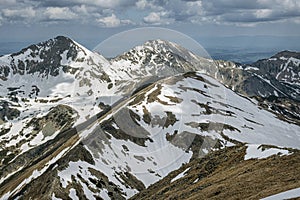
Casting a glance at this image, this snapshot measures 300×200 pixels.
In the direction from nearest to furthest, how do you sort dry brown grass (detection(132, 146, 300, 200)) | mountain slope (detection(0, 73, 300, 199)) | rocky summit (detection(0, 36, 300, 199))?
dry brown grass (detection(132, 146, 300, 200))
rocky summit (detection(0, 36, 300, 199))
mountain slope (detection(0, 73, 300, 199))

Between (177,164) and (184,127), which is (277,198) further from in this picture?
(184,127)

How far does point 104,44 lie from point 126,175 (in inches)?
2243

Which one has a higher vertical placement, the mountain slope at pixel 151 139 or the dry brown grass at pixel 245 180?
the dry brown grass at pixel 245 180

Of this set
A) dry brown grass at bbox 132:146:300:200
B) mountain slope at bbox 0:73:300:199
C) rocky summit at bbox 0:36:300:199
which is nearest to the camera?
dry brown grass at bbox 132:146:300:200

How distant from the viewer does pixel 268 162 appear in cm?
4797

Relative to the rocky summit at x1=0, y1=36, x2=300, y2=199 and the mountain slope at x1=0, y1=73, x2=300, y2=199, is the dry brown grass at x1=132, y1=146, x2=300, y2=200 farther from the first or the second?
the mountain slope at x1=0, y1=73, x2=300, y2=199

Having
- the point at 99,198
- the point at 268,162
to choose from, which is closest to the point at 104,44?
the point at 268,162

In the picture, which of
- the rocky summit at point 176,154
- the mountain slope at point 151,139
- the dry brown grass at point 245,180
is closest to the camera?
the dry brown grass at point 245,180

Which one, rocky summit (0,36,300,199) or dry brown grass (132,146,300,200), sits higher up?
dry brown grass (132,146,300,200)

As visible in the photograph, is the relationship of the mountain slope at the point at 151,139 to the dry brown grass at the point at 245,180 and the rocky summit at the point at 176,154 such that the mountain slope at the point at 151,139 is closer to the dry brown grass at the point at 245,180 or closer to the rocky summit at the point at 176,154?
the rocky summit at the point at 176,154

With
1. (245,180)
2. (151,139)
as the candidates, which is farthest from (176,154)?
(245,180)

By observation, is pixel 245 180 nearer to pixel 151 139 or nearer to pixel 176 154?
pixel 176 154

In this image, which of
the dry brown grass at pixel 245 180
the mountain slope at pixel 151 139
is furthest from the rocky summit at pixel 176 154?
the mountain slope at pixel 151 139

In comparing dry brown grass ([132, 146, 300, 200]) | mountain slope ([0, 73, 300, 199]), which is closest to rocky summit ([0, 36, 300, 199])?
dry brown grass ([132, 146, 300, 200])
